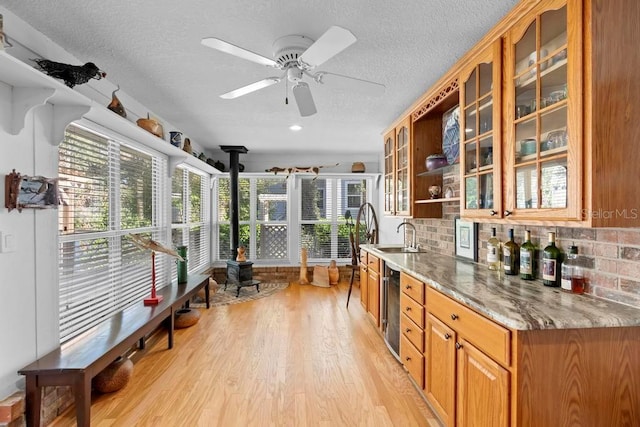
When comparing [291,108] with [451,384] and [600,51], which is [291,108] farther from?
[451,384]

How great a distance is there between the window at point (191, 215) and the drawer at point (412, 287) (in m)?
2.92

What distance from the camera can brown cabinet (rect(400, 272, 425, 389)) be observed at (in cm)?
224

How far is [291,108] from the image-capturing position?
11.4 feet

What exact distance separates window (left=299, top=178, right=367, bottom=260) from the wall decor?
14.6 feet

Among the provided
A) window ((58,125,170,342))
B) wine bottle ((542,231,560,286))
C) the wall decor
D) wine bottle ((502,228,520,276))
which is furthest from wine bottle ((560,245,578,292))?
window ((58,125,170,342))

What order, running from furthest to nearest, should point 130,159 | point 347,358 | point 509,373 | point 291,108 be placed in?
point 291,108 < point 130,159 < point 347,358 < point 509,373

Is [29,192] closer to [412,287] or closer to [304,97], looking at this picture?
[304,97]

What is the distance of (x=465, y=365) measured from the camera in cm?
167

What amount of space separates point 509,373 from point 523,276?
91 cm

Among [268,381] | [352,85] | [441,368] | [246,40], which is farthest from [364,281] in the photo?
[246,40]

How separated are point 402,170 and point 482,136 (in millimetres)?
1589

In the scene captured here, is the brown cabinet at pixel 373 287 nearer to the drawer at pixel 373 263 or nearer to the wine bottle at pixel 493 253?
the drawer at pixel 373 263

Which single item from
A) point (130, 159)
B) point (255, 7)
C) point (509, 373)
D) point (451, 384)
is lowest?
point (451, 384)

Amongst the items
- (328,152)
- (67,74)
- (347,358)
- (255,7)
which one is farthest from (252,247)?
(255,7)
